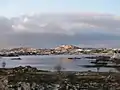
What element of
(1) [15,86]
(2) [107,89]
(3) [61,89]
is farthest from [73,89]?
(1) [15,86]

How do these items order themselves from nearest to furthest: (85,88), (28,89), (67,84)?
1. (28,89)
2. (85,88)
3. (67,84)

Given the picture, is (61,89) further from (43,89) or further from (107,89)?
(107,89)

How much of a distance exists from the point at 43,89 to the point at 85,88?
3777 mm

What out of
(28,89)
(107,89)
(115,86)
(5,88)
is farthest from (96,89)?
(5,88)

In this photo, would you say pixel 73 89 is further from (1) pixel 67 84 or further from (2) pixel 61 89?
(1) pixel 67 84

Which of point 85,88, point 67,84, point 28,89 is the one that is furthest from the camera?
point 67,84

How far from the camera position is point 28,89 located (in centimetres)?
2811

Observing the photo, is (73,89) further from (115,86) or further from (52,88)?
(115,86)

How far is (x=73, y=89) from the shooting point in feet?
95.5

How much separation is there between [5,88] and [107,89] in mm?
8625

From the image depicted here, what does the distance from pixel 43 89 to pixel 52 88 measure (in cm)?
82

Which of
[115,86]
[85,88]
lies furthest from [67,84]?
[115,86]

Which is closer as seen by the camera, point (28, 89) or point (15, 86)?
point (28, 89)

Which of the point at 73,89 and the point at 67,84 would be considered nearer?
the point at 73,89
